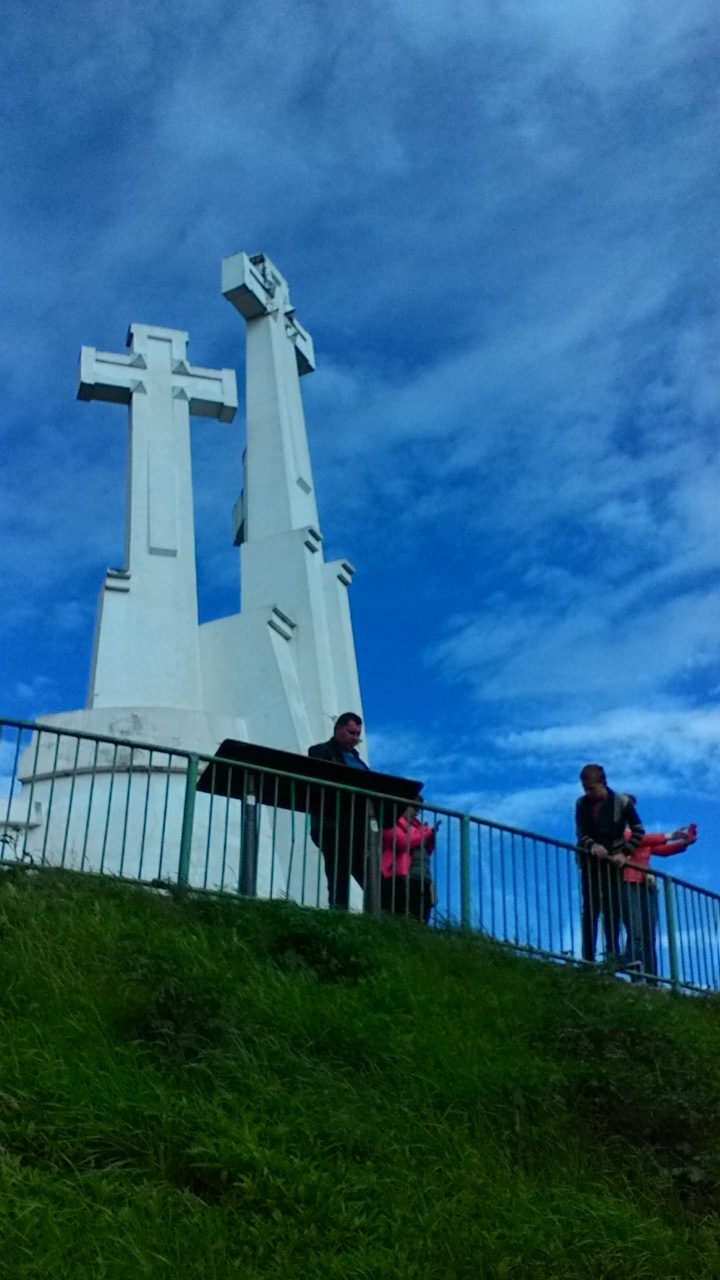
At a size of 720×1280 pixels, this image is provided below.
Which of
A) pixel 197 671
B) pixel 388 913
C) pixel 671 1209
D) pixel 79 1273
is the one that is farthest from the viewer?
pixel 197 671

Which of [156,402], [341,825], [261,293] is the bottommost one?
[341,825]

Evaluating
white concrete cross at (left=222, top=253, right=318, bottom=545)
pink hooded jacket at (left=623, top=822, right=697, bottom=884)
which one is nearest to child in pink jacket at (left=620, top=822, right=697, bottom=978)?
pink hooded jacket at (left=623, top=822, right=697, bottom=884)

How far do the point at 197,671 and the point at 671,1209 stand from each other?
8499mm

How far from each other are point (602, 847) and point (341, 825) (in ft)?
6.39

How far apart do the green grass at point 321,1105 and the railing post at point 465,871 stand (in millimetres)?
825

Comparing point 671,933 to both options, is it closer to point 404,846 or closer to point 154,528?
point 404,846

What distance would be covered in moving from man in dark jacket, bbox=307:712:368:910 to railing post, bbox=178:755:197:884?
0.83 m

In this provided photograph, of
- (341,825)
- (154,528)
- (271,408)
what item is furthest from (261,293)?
(341,825)

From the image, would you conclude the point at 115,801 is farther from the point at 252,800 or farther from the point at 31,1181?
the point at 31,1181

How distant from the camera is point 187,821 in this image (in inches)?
358

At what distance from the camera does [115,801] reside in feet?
39.7

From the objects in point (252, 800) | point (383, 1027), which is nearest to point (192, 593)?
point (252, 800)

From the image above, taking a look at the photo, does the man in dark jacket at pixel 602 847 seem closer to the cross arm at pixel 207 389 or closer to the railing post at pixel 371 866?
the railing post at pixel 371 866

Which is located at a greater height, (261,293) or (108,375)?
(261,293)
